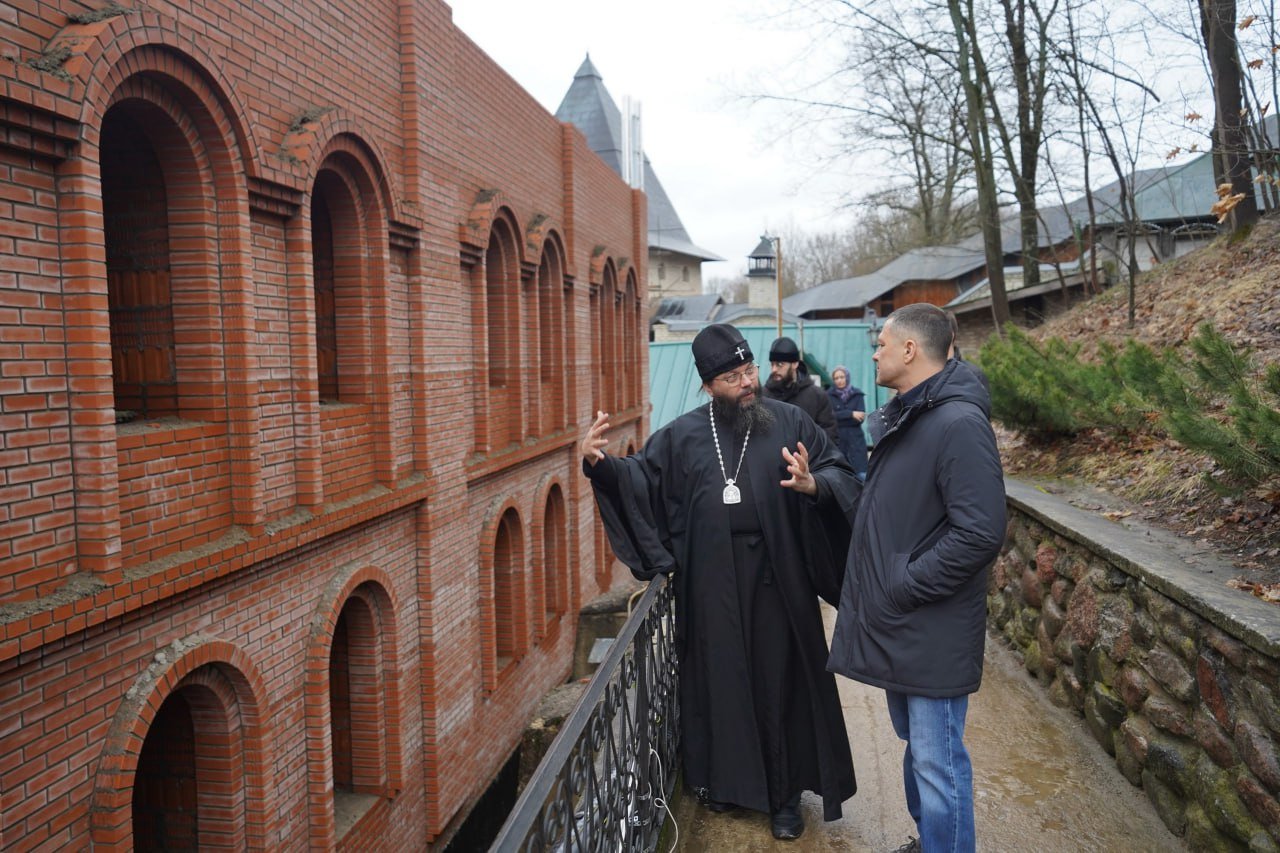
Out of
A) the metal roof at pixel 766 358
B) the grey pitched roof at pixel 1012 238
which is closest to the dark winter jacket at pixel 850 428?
the grey pitched roof at pixel 1012 238

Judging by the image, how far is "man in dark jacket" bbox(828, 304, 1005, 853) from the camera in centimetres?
287

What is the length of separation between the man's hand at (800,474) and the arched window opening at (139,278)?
148 inches

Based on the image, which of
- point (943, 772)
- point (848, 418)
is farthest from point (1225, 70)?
point (943, 772)

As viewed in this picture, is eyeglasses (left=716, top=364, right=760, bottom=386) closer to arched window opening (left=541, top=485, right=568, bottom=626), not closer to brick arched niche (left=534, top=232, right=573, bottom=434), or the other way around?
brick arched niche (left=534, top=232, right=573, bottom=434)

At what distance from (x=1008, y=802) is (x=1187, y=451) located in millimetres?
2846

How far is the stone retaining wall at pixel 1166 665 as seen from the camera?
323 centimetres

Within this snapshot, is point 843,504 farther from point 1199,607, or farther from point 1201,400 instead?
point 1201,400

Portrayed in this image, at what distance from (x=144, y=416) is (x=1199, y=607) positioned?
17.6 feet

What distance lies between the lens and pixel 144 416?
530 centimetres

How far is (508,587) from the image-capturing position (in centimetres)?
1109

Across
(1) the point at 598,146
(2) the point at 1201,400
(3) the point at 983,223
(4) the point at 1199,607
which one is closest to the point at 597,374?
(3) the point at 983,223

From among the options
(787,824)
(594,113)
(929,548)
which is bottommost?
(787,824)

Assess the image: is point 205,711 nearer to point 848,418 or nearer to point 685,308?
point 848,418

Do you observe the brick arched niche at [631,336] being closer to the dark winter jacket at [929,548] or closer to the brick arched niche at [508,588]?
the brick arched niche at [508,588]
